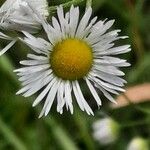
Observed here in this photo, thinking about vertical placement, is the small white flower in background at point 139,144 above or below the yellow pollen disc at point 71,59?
below

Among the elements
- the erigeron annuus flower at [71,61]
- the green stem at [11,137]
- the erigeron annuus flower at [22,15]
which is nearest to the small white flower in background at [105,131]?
the green stem at [11,137]

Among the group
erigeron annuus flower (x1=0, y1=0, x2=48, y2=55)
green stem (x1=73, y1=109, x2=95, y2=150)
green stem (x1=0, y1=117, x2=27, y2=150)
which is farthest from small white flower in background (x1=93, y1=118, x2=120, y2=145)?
erigeron annuus flower (x1=0, y1=0, x2=48, y2=55)

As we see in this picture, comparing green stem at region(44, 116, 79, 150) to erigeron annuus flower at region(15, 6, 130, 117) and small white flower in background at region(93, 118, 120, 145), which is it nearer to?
small white flower in background at region(93, 118, 120, 145)

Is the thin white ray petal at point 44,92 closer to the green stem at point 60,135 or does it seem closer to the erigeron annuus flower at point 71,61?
the erigeron annuus flower at point 71,61

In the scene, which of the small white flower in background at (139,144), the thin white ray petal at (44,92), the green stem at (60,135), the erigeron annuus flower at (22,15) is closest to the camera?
the erigeron annuus flower at (22,15)

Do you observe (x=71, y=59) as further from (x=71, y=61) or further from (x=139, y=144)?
(x=139, y=144)

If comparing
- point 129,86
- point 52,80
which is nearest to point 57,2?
point 52,80
